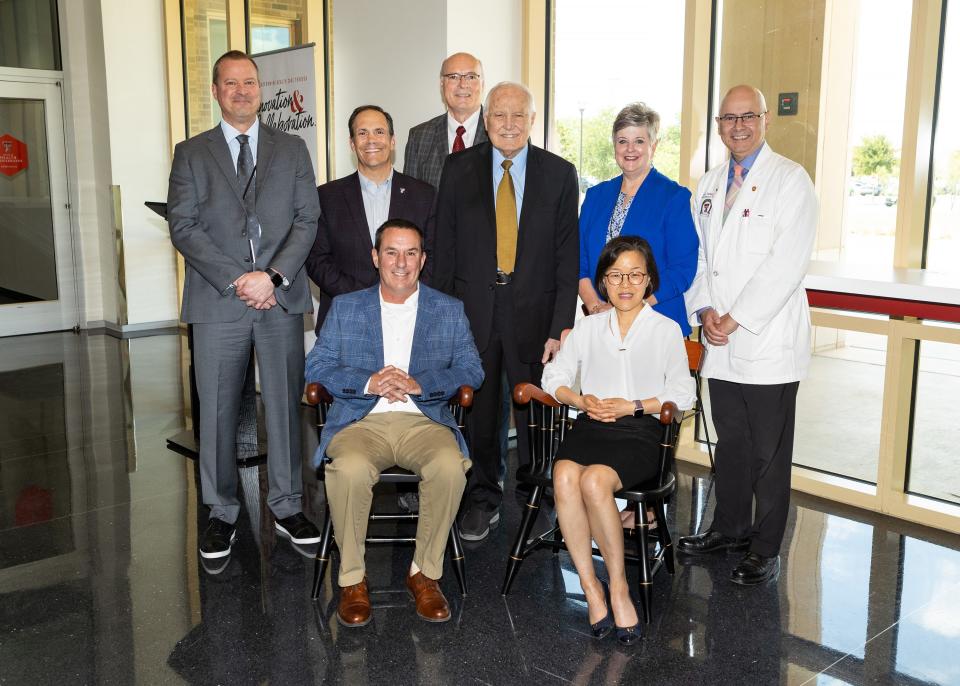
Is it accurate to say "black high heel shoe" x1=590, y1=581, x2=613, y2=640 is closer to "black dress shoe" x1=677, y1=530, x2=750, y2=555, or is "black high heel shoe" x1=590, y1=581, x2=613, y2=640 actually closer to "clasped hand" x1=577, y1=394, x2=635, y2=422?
"clasped hand" x1=577, y1=394, x2=635, y2=422

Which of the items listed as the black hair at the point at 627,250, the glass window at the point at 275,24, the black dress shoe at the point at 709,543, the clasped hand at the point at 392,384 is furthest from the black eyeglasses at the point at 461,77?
the glass window at the point at 275,24

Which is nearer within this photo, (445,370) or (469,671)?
(469,671)

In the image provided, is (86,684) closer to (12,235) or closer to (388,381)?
(388,381)

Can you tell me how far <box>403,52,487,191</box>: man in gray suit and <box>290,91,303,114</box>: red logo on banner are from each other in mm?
1486

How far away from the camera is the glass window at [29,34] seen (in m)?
8.57

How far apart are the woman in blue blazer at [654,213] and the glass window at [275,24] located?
3.75m

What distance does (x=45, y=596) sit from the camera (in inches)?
131

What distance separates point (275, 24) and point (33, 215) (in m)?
3.54

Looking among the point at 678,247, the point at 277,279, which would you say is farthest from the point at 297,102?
the point at 678,247

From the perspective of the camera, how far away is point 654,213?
3502 millimetres

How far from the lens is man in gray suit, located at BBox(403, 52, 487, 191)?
13.4 ft

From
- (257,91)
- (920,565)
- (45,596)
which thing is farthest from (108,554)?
(920,565)

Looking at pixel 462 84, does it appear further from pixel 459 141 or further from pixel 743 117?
pixel 743 117

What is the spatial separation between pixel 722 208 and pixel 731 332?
0.48 m
